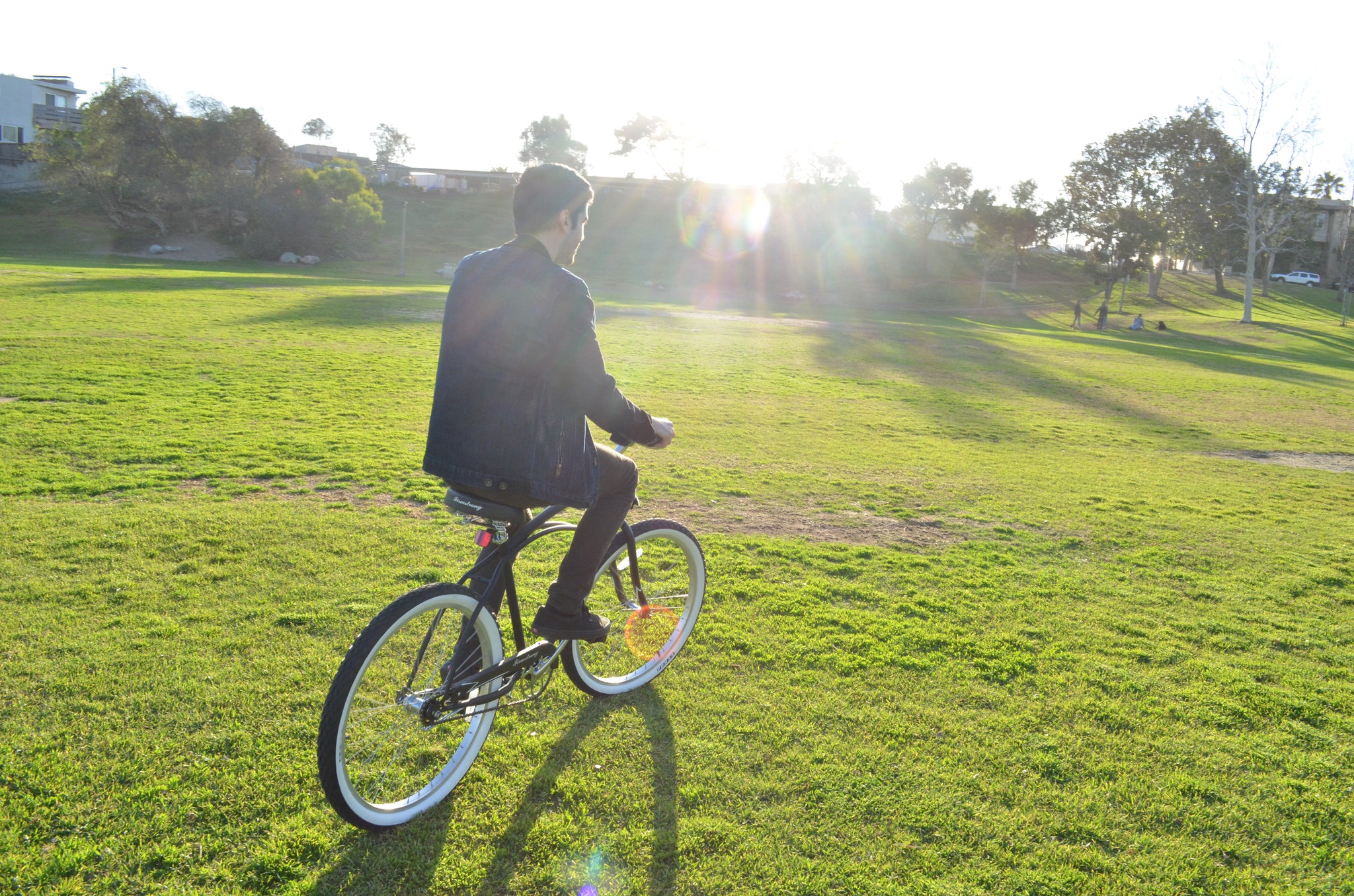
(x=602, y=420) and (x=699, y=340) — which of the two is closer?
(x=602, y=420)

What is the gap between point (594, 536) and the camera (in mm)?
3557

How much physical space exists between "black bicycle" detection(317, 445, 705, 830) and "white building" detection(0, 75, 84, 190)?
Answer: 79.5 meters

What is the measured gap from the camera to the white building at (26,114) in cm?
6481

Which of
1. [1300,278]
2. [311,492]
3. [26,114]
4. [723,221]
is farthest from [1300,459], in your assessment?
[26,114]

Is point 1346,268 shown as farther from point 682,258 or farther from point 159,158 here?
point 159,158

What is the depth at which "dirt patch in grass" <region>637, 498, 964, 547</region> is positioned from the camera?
733cm

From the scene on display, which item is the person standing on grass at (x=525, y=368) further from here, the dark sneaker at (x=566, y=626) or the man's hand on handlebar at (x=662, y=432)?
the dark sneaker at (x=566, y=626)

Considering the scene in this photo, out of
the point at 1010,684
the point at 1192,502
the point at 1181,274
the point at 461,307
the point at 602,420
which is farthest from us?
the point at 1181,274

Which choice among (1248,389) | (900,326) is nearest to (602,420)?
(1248,389)

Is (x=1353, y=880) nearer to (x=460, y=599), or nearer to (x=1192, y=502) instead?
(x=460, y=599)

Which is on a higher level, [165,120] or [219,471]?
[165,120]

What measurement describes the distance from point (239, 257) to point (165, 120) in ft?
38.7

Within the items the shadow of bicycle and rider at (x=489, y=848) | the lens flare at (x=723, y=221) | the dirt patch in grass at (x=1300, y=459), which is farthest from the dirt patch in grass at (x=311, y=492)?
the lens flare at (x=723, y=221)

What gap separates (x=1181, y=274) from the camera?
3076 inches
